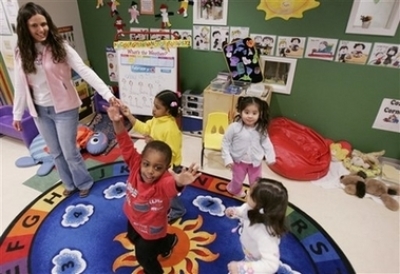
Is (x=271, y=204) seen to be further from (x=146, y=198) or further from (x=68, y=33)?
(x=68, y=33)

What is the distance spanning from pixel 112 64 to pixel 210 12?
143cm

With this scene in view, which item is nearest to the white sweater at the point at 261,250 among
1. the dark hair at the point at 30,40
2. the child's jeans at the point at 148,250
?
the child's jeans at the point at 148,250

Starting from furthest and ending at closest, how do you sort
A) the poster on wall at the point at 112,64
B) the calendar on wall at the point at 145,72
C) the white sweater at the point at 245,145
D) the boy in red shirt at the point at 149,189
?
the poster on wall at the point at 112,64 → the calendar on wall at the point at 145,72 → the white sweater at the point at 245,145 → the boy in red shirt at the point at 149,189

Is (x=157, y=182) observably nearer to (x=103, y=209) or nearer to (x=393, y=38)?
(x=103, y=209)

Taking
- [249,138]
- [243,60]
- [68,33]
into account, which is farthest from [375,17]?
[68,33]

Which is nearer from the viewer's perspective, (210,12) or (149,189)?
(149,189)

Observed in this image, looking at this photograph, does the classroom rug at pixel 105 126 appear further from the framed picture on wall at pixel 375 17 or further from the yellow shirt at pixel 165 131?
the framed picture on wall at pixel 375 17

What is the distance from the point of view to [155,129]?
161 cm

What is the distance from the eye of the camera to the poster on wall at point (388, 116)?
8.07 ft

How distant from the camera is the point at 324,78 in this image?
2576mm

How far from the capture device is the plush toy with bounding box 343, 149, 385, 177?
2488mm

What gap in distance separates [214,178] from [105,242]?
39.8 inches

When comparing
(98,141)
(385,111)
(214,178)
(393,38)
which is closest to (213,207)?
(214,178)

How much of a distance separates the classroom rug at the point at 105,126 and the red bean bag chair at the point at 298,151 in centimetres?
159
